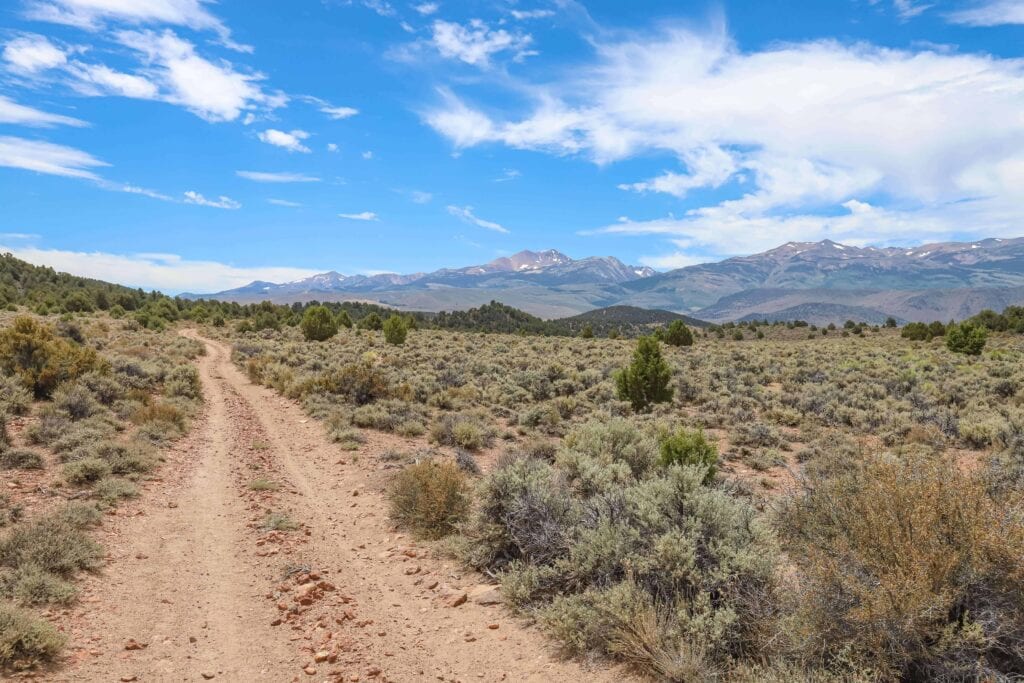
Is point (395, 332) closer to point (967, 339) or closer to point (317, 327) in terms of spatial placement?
point (317, 327)

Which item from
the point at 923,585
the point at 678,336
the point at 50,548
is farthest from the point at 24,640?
the point at 678,336

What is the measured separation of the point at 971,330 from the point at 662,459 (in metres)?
32.8

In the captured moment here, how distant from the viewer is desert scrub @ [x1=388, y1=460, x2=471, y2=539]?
7.92 m

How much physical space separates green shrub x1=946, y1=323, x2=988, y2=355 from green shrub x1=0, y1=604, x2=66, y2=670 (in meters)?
39.4

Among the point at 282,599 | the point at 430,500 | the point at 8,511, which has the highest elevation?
the point at 8,511

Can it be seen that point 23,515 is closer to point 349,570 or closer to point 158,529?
point 158,529

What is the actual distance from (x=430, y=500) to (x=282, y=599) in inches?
95.5

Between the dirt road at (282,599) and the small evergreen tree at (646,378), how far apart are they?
982 centimetres

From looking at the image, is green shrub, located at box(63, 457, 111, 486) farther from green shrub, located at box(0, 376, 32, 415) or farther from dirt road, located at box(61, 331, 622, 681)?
green shrub, located at box(0, 376, 32, 415)

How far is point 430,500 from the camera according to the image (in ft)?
26.5

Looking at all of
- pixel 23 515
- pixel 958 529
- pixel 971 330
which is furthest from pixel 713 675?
pixel 971 330

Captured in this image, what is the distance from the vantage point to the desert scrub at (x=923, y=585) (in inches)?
135

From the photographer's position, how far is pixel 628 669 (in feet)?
15.0

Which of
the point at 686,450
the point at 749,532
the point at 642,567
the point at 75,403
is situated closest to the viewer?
the point at 642,567
